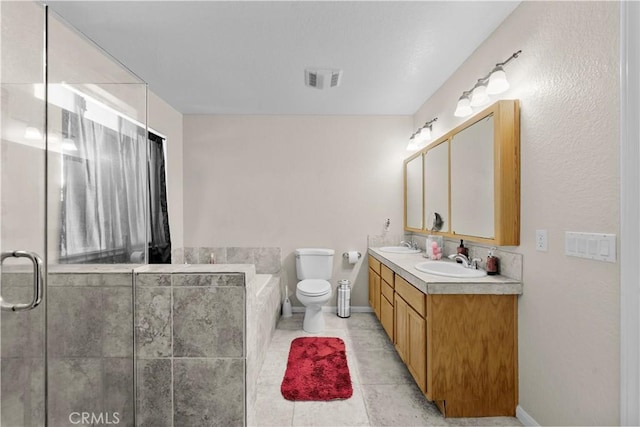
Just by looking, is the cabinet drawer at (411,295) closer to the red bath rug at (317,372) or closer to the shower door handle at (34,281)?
the red bath rug at (317,372)

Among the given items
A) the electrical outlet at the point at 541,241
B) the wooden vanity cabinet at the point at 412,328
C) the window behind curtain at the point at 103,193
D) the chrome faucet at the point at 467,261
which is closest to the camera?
the window behind curtain at the point at 103,193

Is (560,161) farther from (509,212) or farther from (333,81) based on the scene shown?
(333,81)

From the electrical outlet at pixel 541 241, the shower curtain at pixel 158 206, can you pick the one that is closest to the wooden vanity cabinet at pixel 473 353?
the electrical outlet at pixel 541 241

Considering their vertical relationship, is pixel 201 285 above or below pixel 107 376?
above

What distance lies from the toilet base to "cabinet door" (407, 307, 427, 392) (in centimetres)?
111

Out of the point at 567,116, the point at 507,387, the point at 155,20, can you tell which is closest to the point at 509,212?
the point at 567,116

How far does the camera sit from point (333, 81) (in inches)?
105

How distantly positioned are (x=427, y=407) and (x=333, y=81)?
103 inches

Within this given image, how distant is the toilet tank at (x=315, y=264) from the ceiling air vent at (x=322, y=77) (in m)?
1.78

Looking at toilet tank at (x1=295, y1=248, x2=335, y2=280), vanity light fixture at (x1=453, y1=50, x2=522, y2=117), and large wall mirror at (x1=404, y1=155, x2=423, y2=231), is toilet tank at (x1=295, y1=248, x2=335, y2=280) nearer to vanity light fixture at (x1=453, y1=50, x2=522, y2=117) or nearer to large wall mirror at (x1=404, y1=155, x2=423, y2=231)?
large wall mirror at (x1=404, y1=155, x2=423, y2=231)

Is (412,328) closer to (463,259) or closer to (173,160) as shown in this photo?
(463,259)

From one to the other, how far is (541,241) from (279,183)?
8.83 ft

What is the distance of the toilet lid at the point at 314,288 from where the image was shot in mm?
2811

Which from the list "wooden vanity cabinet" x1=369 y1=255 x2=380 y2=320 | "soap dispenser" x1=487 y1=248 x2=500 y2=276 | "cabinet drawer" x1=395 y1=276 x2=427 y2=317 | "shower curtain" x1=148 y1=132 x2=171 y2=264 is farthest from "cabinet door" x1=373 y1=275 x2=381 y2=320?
"shower curtain" x1=148 y1=132 x2=171 y2=264
